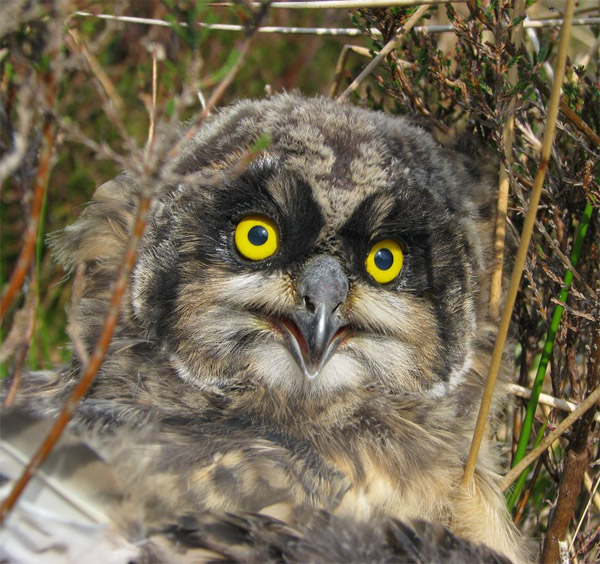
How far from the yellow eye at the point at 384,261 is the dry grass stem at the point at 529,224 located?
41 centimetres

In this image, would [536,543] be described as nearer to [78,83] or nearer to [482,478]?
[482,478]

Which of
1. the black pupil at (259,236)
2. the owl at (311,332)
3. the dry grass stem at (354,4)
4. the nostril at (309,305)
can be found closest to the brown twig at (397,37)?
the dry grass stem at (354,4)

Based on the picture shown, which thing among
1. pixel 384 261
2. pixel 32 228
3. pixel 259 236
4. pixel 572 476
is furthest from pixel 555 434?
pixel 32 228

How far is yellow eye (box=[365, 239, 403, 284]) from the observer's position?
2131mm

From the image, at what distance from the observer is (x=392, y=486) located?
2.05m

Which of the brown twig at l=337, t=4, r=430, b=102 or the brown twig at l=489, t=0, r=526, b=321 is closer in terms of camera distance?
the brown twig at l=489, t=0, r=526, b=321

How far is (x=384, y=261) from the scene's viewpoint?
2.14m

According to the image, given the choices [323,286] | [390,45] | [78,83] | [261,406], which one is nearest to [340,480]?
[261,406]

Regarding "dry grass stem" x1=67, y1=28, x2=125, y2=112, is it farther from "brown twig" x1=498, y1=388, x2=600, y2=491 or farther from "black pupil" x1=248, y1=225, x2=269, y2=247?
"brown twig" x1=498, y1=388, x2=600, y2=491

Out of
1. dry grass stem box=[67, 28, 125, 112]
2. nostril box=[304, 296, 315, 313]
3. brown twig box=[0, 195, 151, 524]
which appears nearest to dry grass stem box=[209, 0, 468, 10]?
dry grass stem box=[67, 28, 125, 112]

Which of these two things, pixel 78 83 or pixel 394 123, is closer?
pixel 394 123

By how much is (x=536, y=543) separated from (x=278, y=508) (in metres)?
1.07

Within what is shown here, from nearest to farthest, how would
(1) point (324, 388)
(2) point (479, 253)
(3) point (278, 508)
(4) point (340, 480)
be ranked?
(3) point (278, 508) < (4) point (340, 480) < (1) point (324, 388) < (2) point (479, 253)

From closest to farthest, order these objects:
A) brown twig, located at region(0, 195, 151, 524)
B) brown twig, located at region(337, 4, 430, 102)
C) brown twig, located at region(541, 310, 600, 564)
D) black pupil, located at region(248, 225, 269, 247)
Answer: brown twig, located at region(0, 195, 151, 524), black pupil, located at region(248, 225, 269, 247), brown twig, located at region(541, 310, 600, 564), brown twig, located at region(337, 4, 430, 102)
